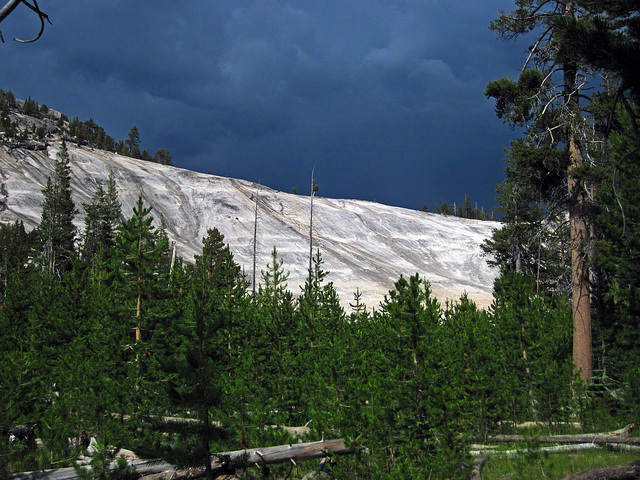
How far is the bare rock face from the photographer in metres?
62.9

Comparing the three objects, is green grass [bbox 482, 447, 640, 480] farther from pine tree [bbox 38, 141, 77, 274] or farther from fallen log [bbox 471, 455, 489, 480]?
pine tree [bbox 38, 141, 77, 274]

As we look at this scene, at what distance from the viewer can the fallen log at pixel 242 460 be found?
24.8 feet

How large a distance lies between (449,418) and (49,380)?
11.5m

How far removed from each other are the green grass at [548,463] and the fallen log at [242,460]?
261cm

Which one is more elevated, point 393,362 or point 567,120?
point 567,120

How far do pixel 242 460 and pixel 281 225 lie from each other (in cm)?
6995

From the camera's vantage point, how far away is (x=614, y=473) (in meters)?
6.15

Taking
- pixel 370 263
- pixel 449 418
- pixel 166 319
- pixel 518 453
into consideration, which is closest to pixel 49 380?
pixel 166 319

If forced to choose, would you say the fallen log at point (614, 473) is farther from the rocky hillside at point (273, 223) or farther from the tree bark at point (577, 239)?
the rocky hillside at point (273, 223)

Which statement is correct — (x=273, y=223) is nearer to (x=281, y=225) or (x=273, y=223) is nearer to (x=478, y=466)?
(x=281, y=225)

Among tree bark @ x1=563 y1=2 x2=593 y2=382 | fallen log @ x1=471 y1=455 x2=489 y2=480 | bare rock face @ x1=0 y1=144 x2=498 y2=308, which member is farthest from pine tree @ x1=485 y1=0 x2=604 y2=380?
bare rock face @ x1=0 y1=144 x2=498 y2=308

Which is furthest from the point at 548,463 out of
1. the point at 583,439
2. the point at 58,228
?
the point at 58,228

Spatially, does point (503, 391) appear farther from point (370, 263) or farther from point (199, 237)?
point (199, 237)

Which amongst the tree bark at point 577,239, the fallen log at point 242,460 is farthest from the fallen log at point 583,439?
the fallen log at point 242,460
